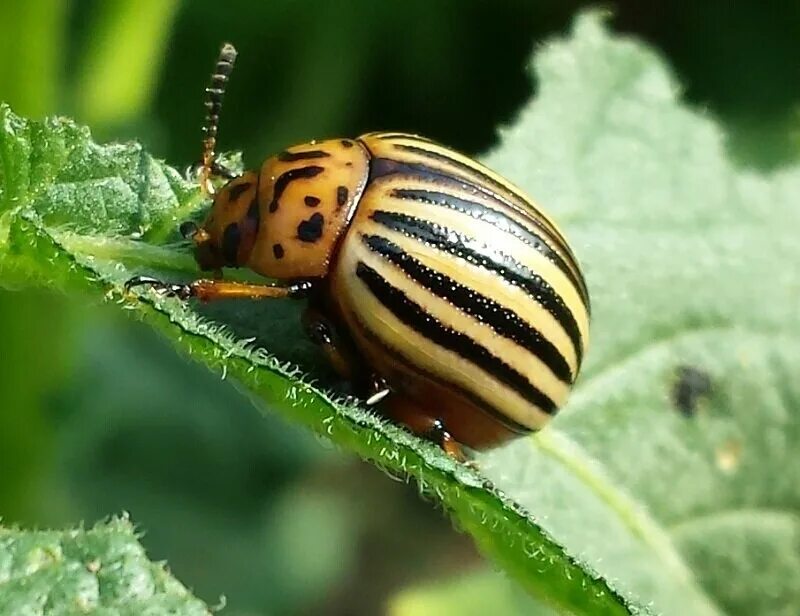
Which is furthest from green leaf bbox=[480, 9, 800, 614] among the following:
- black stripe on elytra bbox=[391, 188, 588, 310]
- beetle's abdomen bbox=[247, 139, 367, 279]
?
beetle's abdomen bbox=[247, 139, 367, 279]

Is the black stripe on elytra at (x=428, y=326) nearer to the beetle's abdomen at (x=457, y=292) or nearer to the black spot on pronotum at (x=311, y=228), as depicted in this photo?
the beetle's abdomen at (x=457, y=292)

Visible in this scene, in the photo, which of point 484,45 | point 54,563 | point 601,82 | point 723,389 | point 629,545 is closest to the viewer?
point 54,563

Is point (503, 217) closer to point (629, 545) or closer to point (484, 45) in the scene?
point (629, 545)

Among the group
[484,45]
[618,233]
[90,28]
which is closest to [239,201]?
[618,233]

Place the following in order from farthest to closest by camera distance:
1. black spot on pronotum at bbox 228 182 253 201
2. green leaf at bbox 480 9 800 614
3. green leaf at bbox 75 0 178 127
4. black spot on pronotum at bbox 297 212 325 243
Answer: green leaf at bbox 75 0 178 127, green leaf at bbox 480 9 800 614, black spot on pronotum at bbox 228 182 253 201, black spot on pronotum at bbox 297 212 325 243

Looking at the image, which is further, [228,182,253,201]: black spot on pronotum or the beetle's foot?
[228,182,253,201]: black spot on pronotum

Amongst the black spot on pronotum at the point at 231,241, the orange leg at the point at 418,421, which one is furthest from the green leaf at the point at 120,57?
the orange leg at the point at 418,421

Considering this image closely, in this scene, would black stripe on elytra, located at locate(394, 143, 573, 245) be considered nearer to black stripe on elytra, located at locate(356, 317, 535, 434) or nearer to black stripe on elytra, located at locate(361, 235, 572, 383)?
black stripe on elytra, located at locate(361, 235, 572, 383)
